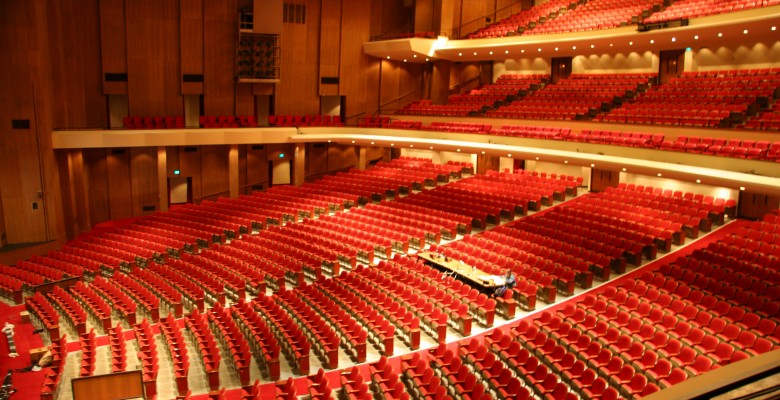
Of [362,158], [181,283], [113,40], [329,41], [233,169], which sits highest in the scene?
[329,41]

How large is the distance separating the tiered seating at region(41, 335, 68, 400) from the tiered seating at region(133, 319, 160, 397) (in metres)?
0.86

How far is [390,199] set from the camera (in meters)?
15.2

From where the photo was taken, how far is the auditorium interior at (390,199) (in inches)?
281

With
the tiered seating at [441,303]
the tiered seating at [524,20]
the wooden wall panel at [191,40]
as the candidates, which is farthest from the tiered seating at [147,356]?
the tiered seating at [524,20]

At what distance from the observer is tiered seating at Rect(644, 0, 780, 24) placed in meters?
12.3

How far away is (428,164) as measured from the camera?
55.7 feet

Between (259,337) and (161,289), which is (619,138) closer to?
(259,337)

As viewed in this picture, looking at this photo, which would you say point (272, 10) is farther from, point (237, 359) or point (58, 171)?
point (237, 359)

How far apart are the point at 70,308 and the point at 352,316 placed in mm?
4350

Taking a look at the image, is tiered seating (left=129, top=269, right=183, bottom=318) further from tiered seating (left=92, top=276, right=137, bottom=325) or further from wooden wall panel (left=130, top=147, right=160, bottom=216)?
wooden wall panel (left=130, top=147, right=160, bottom=216)

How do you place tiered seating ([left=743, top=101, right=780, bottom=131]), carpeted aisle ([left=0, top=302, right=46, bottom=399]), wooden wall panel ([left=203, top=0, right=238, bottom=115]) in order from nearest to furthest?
carpeted aisle ([left=0, top=302, right=46, bottom=399]) < tiered seating ([left=743, top=101, right=780, bottom=131]) < wooden wall panel ([left=203, top=0, right=238, bottom=115])

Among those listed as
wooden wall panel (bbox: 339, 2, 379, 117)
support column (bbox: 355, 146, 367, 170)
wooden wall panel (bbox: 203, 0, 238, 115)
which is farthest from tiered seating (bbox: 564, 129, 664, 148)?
wooden wall panel (bbox: 203, 0, 238, 115)

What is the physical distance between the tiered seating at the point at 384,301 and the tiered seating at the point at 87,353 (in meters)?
3.47

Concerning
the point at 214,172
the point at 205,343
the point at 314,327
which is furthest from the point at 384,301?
the point at 214,172
